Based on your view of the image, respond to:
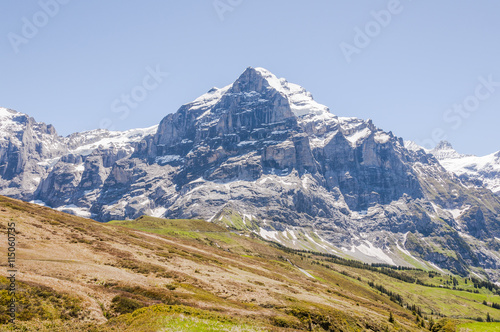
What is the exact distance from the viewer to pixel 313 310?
48.1 metres

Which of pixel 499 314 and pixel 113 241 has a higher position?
pixel 113 241

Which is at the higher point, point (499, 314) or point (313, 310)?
point (313, 310)

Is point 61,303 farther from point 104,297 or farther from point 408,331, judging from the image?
point 408,331

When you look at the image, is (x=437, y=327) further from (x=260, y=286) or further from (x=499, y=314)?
(x=499, y=314)

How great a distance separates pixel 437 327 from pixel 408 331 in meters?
8.46

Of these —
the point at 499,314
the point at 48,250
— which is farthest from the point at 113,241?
the point at 499,314

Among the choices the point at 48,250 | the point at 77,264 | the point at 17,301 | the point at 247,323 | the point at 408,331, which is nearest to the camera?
the point at 17,301

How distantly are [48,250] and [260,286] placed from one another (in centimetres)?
3846

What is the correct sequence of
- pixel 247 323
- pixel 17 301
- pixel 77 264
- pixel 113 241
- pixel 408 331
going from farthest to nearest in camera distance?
1. pixel 113 241
2. pixel 408 331
3. pixel 77 264
4. pixel 247 323
5. pixel 17 301

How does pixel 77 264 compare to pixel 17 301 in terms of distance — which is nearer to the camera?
pixel 17 301

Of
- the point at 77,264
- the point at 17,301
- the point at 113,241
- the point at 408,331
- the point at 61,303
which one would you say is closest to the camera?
the point at 17,301

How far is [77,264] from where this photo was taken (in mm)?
47375

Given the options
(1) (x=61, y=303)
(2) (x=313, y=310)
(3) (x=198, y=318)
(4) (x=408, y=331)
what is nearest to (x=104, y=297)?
(1) (x=61, y=303)

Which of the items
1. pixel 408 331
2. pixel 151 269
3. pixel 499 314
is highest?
pixel 151 269
